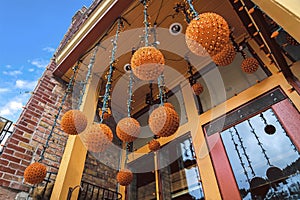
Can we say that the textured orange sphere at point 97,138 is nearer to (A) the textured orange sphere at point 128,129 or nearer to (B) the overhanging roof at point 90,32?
(A) the textured orange sphere at point 128,129

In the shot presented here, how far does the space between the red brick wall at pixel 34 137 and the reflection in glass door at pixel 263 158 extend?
191 cm

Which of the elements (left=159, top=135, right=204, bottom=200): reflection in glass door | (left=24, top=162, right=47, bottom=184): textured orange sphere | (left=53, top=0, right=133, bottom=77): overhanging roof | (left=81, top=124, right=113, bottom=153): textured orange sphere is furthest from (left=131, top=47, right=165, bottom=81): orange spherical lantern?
(left=159, top=135, right=204, bottom=200): reflection in glass door

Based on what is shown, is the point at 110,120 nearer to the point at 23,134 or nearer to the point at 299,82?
the point at 23,134

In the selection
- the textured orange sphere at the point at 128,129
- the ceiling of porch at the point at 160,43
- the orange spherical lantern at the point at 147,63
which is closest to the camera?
the orange spherical lantern at the point at 147,63

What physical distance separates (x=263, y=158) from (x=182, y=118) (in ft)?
3.58

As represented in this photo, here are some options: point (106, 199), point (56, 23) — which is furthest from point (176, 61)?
point (56, 23)

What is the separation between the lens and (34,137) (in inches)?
73.0

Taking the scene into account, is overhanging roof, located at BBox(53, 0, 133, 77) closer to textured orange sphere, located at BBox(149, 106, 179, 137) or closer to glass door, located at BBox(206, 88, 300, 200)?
textured orange sphere, located at BBox(149, 106, 179, 137)

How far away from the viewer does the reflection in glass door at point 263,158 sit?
144 centimetres

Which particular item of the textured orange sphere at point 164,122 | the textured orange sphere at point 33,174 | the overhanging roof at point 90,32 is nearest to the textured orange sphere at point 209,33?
the textured orange sphere at point 164,122

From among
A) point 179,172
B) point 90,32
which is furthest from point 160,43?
point 179,172

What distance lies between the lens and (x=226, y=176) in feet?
5.53

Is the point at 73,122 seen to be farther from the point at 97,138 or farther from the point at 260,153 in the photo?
the point at 260,153

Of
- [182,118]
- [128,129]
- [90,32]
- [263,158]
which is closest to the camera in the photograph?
[128,129]
